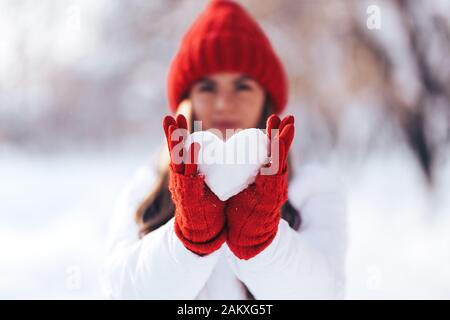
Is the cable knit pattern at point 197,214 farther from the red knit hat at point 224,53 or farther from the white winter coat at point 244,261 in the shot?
the red knit hat at point 224,53

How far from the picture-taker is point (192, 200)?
18.1 inches

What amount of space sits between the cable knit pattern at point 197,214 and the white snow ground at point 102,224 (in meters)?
0.59

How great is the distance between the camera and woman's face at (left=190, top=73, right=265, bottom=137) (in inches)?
31.2

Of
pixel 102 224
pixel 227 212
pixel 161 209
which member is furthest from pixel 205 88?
pixel 102 224

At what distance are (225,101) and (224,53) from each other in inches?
3.3

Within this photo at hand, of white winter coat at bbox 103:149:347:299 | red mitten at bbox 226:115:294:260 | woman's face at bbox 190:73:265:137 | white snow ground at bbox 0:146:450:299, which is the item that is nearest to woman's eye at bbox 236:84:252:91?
woman's face at bbox 190:73:265:137

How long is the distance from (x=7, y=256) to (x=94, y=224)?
0.71ft

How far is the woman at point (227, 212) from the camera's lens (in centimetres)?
47

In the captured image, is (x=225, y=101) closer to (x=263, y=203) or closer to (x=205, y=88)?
(x=205, y=88)

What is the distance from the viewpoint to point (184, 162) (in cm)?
45

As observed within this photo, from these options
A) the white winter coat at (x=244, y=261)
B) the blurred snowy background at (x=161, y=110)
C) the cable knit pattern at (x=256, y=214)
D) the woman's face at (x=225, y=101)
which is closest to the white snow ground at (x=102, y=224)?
the blurred snowy background at (x=161, y=110)
